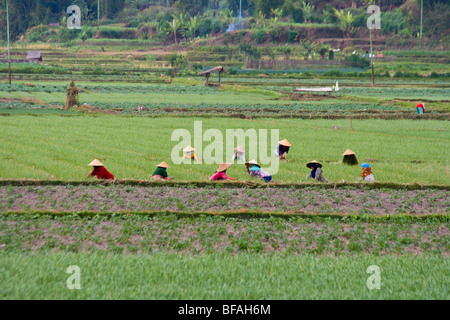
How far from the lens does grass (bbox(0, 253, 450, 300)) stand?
550 cm

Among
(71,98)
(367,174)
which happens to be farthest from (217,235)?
(71,98)

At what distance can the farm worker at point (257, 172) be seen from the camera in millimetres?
10891

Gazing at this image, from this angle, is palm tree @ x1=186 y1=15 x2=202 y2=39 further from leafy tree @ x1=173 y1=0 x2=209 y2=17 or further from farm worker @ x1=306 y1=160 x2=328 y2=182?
farm worker @ x1=306 y1=160 x2=328 y2=182

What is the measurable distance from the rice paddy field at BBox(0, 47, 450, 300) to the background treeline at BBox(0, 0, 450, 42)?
59419 mm

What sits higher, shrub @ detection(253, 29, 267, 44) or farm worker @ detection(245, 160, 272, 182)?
shrub @ detection(253, 29, 267, 44)

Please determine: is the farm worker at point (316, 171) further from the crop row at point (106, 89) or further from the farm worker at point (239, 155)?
the crop row at point (106, 89)

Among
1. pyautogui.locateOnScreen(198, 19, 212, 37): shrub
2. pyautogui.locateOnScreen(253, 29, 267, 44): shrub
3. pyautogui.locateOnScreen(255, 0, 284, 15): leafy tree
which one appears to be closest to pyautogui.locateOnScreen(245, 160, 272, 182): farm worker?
pyautogui.locateOnScreen(253, 29, 267, 44): shrub

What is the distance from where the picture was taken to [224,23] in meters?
80.9

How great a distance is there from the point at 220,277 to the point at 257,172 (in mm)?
5249

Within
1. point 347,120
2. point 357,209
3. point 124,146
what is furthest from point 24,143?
point 347,120

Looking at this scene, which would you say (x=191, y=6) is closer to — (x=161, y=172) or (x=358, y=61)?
(x=358, y=61)

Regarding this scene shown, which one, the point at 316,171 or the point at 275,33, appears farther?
the point at 275,33

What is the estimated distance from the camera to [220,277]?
5980 mm
